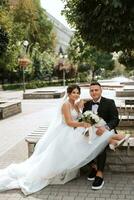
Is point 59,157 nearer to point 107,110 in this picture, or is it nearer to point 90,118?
point 90,118

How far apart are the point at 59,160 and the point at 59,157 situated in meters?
0.04

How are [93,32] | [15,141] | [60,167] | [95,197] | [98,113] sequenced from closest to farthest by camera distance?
[95,197], [60,167], [98,113], [93,32], [15,141]

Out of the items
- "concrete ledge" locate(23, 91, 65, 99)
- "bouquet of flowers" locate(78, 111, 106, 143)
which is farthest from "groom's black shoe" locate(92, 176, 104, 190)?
"concrete ledge" locate(23, 91, 65, 99)

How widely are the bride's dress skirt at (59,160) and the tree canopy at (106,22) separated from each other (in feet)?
5.52

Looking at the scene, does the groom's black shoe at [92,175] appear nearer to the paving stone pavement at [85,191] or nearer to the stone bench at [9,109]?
the paving stone pavement at [85,191]

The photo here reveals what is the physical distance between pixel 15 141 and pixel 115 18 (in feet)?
15.6

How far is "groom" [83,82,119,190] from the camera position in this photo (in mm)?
6207

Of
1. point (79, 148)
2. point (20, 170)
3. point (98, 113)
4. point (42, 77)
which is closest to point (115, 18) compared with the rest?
point (98, 113)

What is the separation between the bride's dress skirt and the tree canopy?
168 cm

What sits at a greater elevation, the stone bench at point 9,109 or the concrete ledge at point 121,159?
the concrete ledge at point 121,159

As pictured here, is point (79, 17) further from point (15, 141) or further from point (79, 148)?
point (15, 141)

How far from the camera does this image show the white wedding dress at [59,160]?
20.3 ft

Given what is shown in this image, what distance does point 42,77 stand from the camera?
52.7m

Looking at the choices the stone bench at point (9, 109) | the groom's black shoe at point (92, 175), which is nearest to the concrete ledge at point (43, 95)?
the stone bench at point (9, 109)
